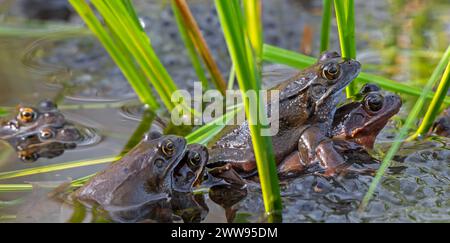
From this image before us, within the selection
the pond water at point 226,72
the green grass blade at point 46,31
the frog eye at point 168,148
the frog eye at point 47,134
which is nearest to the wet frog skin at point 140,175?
the frog eye at point 168,148

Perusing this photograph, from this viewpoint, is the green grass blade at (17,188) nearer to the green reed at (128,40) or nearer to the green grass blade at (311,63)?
the green reed at (128,40)

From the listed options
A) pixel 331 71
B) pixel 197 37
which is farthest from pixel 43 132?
pixel 331 71

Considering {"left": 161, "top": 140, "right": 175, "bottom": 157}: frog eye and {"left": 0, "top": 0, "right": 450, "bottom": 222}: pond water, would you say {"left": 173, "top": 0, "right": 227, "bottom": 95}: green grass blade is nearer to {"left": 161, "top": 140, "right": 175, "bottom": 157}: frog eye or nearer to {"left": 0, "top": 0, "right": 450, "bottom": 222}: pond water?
{"left": 0, "top": 0, "right": 450, "bottom": 222}: pond water

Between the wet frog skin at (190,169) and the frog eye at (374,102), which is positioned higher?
the frog eye at (374,102)

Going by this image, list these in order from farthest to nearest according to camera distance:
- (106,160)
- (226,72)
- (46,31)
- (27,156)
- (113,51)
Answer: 1. (46,31)
2. (226,72)
3. (27,156)
4. (113,51)
5. (106,160)

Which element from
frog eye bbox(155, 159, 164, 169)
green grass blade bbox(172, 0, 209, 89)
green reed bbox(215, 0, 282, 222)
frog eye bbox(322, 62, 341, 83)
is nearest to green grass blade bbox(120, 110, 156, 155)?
green grass blade bbox(172, 0, 209, 89)

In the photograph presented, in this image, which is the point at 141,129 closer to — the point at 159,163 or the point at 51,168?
the point at 51,168

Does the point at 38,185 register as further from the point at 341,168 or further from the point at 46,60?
the point at 46,60
